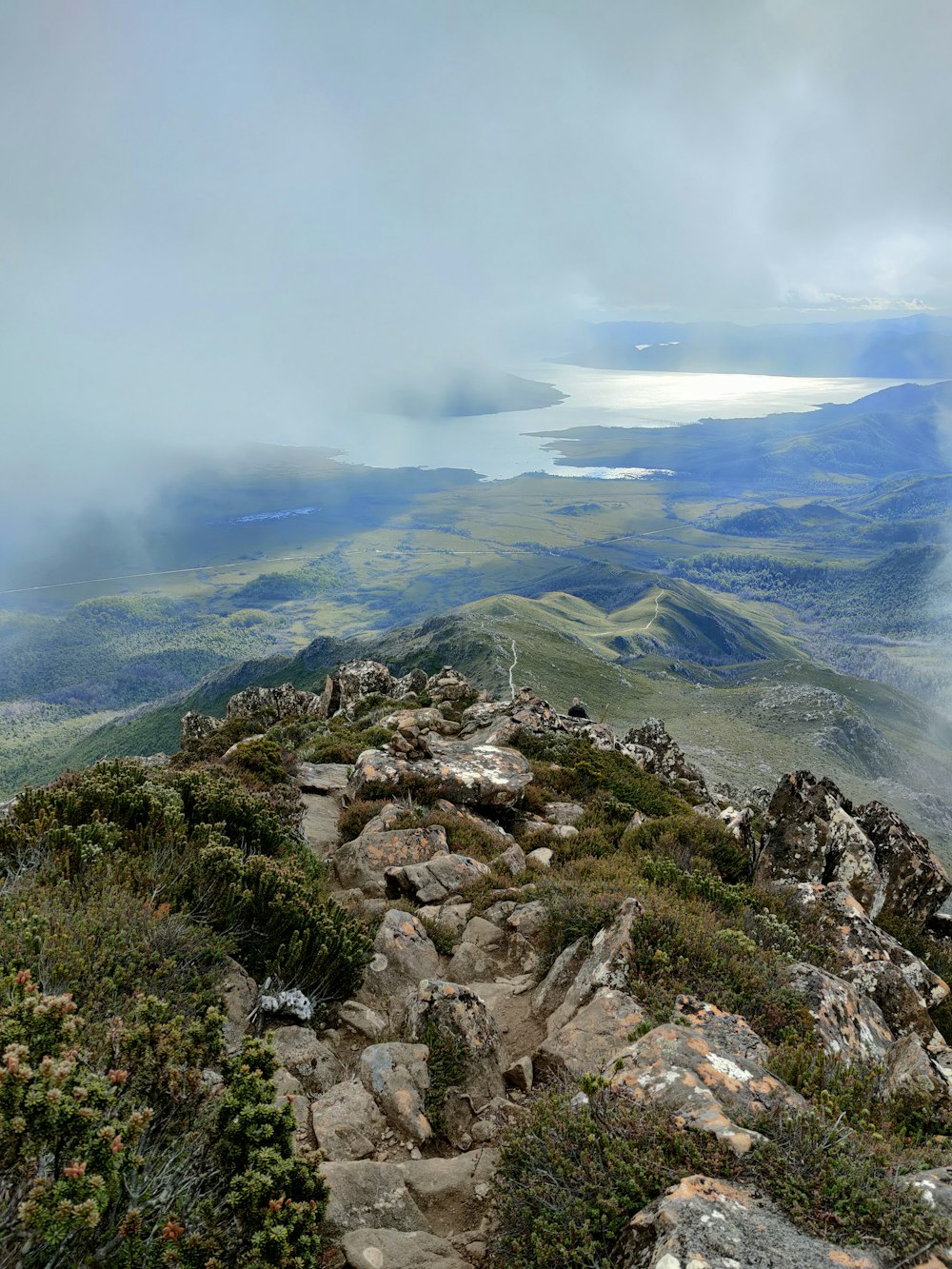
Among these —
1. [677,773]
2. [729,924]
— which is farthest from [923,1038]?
[677,773]

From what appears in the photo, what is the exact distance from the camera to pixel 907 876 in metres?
14.7

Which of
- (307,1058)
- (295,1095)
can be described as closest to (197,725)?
(307,1058)

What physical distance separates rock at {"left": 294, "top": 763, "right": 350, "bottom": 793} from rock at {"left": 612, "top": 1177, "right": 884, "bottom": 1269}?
50.2 ft

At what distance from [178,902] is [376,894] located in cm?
506

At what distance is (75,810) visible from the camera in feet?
31.0

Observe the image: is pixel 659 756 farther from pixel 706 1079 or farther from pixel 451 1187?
pixel 451 1187

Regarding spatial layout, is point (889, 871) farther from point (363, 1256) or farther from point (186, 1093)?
point (186, 1093)

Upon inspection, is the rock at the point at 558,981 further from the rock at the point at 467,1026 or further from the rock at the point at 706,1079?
the rock at the point at 706,1079

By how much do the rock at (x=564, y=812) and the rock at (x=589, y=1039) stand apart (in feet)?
33.1

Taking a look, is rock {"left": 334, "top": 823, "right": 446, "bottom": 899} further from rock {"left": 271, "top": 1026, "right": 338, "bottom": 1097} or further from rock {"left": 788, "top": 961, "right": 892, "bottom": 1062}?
rock {"left": 788, "top": 961, "right": 892, "bottom": 1062}

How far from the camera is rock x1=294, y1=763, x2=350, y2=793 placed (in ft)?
64.3

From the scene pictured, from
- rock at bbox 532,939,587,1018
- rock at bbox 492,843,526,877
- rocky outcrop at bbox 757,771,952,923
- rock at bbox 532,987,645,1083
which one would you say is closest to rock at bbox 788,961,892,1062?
rock at bbox 532,987,645,1083

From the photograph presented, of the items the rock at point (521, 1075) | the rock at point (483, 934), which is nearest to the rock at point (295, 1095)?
the rock at point (521, 1075)

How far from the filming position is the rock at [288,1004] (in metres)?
7.14
